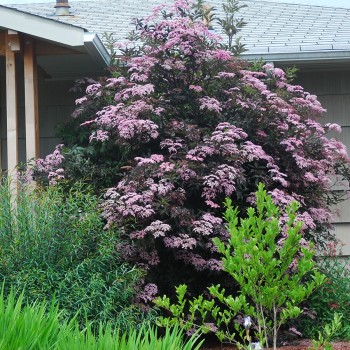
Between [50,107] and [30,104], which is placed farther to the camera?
[50,107]

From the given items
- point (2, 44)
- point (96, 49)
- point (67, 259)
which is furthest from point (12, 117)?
point (67, 259)

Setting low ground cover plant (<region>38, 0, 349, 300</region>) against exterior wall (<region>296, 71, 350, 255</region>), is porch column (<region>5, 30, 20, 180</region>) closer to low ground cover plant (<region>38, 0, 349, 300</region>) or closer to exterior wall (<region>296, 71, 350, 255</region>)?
low ground cover plant (<region>38, 0, 349, 300</region>)

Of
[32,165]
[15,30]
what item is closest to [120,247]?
[32,165]

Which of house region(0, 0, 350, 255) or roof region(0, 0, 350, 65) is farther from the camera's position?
roof region(0, 0, 350, 65)

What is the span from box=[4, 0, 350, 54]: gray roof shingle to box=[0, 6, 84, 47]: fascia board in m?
1.78

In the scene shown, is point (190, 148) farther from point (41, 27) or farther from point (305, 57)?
point (305, 57)

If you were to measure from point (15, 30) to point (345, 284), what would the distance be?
14.8ft

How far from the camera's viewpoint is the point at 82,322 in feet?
23.4

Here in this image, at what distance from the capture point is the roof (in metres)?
9.80

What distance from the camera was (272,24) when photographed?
11531mm

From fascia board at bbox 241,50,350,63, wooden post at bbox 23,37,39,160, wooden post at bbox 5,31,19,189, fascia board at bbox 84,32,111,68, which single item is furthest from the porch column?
fascia board at bbox 241,50,350,63

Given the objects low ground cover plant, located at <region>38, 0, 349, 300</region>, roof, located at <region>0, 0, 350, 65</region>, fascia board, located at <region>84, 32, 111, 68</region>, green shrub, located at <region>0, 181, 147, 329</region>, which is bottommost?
green shrub, located at <region>0, 181, 147, 329</region>

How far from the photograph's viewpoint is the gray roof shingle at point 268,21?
996 centimetres

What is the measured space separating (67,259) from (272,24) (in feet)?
18.6
